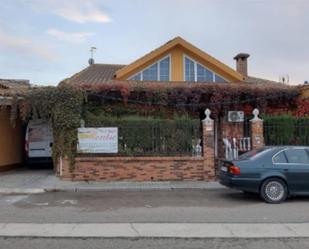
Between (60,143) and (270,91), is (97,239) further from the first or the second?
(270,91)

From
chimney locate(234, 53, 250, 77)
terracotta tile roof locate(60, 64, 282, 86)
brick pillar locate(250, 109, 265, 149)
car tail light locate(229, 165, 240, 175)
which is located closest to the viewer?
car tail light locate(229, 165, 240, 175)

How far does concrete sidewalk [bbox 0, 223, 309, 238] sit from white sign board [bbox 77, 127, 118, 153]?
24.2ft

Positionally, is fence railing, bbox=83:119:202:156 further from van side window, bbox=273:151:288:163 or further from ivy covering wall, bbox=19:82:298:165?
van side window, bbox=273:151:288:163

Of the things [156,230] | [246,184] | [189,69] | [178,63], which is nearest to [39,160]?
[178,63]

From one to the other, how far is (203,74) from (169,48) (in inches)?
91.7

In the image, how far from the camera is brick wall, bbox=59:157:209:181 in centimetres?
1645

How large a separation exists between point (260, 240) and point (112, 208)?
14.4 feet

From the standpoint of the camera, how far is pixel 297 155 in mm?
13062

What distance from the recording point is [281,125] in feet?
58.6

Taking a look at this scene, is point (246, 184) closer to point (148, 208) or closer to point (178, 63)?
point (148, 208)

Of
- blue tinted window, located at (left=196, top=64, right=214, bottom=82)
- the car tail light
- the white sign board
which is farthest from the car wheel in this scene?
blue tinted window, located at (left=196, top=64, right=214, bottom=82)

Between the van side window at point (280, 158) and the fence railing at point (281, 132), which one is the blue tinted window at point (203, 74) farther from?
the van side window at point (280, 158)

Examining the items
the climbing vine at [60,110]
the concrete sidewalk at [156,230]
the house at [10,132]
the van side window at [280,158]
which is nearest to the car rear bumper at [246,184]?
the van side window at [280,158]

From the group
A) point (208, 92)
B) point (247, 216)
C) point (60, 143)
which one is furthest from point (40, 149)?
point (247, 216)
